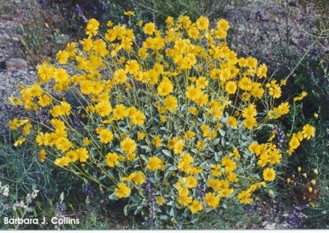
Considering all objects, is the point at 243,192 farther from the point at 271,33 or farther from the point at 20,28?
the point at 20,28

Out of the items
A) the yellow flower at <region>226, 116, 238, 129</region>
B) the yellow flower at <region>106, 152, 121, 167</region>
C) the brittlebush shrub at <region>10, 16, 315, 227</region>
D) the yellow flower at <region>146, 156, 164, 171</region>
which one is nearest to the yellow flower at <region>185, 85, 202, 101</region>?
the brittlebush shrub at <region>10, 16, 315, 227</region>

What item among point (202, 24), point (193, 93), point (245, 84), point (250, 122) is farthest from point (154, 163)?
point (202, 24)

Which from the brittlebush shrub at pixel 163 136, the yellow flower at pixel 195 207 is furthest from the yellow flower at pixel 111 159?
the yellow flower at pixel 195 207

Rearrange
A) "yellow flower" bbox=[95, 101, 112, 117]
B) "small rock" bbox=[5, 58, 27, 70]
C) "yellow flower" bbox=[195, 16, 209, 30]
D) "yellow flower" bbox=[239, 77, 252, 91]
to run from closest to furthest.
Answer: "yellow flower" bbox=[95, 101, 112, 117]
"yellow flower" bbox=[239, 77, 252, 91]
"yellow flower" bbox=[195, 16, 209, 30]
"small rock" bbox=[5, 58, 27, 70]

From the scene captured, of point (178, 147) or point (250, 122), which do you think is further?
point (250, 122)

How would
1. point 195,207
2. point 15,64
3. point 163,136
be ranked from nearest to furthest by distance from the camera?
point 195,207
point 163,136
point 15,64

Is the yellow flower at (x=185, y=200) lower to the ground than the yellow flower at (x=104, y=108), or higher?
lower

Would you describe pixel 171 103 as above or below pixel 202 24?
below

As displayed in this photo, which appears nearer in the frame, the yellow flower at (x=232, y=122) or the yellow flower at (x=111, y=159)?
the yellow flower at (x=111, y=159)

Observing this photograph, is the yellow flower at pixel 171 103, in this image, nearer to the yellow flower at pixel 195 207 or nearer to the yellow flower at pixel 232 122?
the yellow flower at pixel 232 122

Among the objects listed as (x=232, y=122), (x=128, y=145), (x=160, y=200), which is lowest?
(x=160, y=200)

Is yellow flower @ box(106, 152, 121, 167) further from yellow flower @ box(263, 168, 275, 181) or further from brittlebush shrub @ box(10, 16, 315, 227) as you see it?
yellow flower @ box(263, 168, 275, 181)

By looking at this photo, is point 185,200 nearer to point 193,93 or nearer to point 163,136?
point 163,136

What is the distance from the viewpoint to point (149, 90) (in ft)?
11.8
